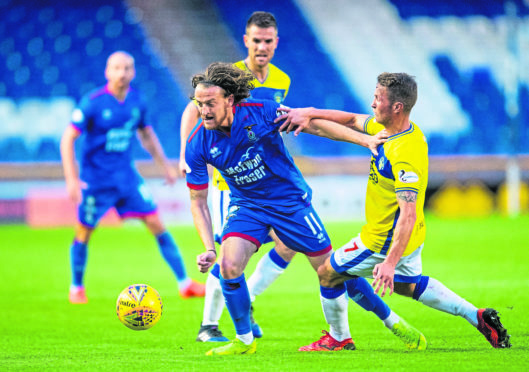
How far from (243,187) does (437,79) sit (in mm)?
17563

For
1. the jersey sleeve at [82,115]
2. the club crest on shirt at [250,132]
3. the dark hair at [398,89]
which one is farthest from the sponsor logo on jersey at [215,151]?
the jersey sleeve at [82,115]

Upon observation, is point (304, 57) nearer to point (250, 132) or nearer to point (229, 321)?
point (229, 321)

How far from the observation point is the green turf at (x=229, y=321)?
16.6ft

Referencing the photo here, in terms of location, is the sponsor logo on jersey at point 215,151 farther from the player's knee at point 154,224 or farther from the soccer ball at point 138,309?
the player's knee at point 154,224

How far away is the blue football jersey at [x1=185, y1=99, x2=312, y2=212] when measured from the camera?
5.38 meters

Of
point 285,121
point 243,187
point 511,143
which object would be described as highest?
point 285,121

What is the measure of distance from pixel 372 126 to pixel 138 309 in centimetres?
207

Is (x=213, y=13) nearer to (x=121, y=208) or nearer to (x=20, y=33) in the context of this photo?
(x=20, y=33)

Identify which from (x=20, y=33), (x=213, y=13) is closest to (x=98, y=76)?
(x=20, y=33)

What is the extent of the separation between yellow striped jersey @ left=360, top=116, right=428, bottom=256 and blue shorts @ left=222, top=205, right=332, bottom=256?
1.12 feet

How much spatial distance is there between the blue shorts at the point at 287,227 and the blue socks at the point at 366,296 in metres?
0.28

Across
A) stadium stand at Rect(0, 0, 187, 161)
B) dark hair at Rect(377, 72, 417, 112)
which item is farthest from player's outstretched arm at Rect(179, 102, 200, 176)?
stadium stand at Rect(0, 0, 187, 161)

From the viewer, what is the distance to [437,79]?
22234 millimetres

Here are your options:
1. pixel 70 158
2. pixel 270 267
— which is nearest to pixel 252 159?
pixel 270 267
